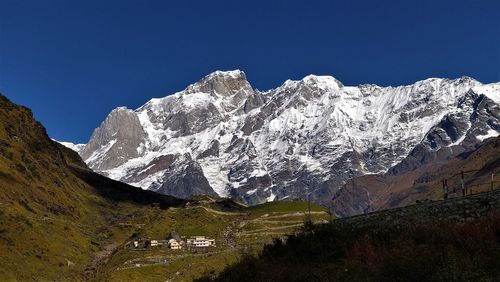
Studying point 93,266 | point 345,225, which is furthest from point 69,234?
point 345,225

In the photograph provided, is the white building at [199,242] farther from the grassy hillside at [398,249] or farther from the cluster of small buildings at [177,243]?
the grassy hillside at [398,249]

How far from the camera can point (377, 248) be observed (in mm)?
35438

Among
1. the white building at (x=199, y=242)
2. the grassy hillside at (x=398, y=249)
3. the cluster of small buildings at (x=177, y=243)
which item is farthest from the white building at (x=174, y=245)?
the grassy hillside at (x=398, y=249)

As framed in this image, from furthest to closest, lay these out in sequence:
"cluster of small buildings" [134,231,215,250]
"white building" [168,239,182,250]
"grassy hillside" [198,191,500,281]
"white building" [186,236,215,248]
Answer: "white building" [186,236,215,248], "cluster of small buildings" [134,231,215,250], "white building" [168,239,182,250], "grassy hillside" [198,191,500,281]

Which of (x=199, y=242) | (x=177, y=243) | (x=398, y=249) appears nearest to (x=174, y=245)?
(x=177, y=243)

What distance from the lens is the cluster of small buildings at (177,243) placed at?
175m

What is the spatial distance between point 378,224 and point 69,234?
470 feet

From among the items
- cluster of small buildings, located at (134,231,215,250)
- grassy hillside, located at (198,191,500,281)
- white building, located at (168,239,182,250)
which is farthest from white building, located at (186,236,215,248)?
grassy hillside, located at (198,191,500,281)

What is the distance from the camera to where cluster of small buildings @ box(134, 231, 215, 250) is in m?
175

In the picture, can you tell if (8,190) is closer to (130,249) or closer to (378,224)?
(130,249)

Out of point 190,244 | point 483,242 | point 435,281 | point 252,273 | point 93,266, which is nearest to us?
point 435,281

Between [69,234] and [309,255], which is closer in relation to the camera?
[309,255]

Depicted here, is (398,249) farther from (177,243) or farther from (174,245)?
(177,243)

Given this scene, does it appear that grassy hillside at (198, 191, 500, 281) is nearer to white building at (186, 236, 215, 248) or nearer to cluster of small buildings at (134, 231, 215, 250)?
cluster of small buildings at (134, 231, 215, 250)
